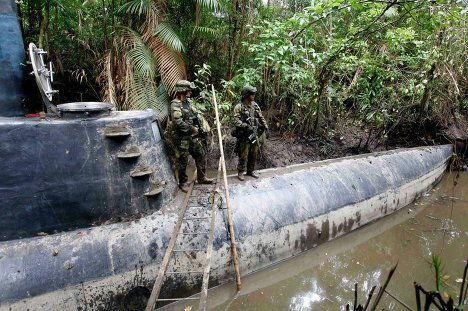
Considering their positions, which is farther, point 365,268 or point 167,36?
point 167,36

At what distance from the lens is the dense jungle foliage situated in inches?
356

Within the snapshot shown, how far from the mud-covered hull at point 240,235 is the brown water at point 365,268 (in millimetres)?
239

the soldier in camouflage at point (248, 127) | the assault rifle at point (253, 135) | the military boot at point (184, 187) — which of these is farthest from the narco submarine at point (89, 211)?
the assault rifle at point (253, 135)

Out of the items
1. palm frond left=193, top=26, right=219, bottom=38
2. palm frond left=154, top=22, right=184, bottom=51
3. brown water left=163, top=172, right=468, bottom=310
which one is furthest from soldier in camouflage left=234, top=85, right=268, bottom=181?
palm frond left=193, top=26, right=219, bottom=38

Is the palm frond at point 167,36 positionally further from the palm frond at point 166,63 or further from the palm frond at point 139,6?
the palm frond at point 139,6

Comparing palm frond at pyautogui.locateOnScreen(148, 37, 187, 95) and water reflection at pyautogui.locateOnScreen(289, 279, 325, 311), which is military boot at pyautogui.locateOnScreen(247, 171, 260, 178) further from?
palm frond at pyautogui.locateOnScreen(148, 37, 187, 95)

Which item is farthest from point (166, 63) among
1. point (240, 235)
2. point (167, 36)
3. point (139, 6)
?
point (240, 235)

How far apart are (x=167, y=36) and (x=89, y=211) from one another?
5.79m

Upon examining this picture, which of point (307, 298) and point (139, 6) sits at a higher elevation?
point (139, 6)

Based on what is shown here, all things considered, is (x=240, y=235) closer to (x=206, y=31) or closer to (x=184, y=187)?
Answer: (x=184, y=187)

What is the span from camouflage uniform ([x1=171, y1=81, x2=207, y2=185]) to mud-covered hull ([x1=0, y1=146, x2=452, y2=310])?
30.5 inches

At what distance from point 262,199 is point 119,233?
2526 millimetres

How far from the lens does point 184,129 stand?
5.73m

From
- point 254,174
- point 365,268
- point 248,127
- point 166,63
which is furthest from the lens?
point 166,63
